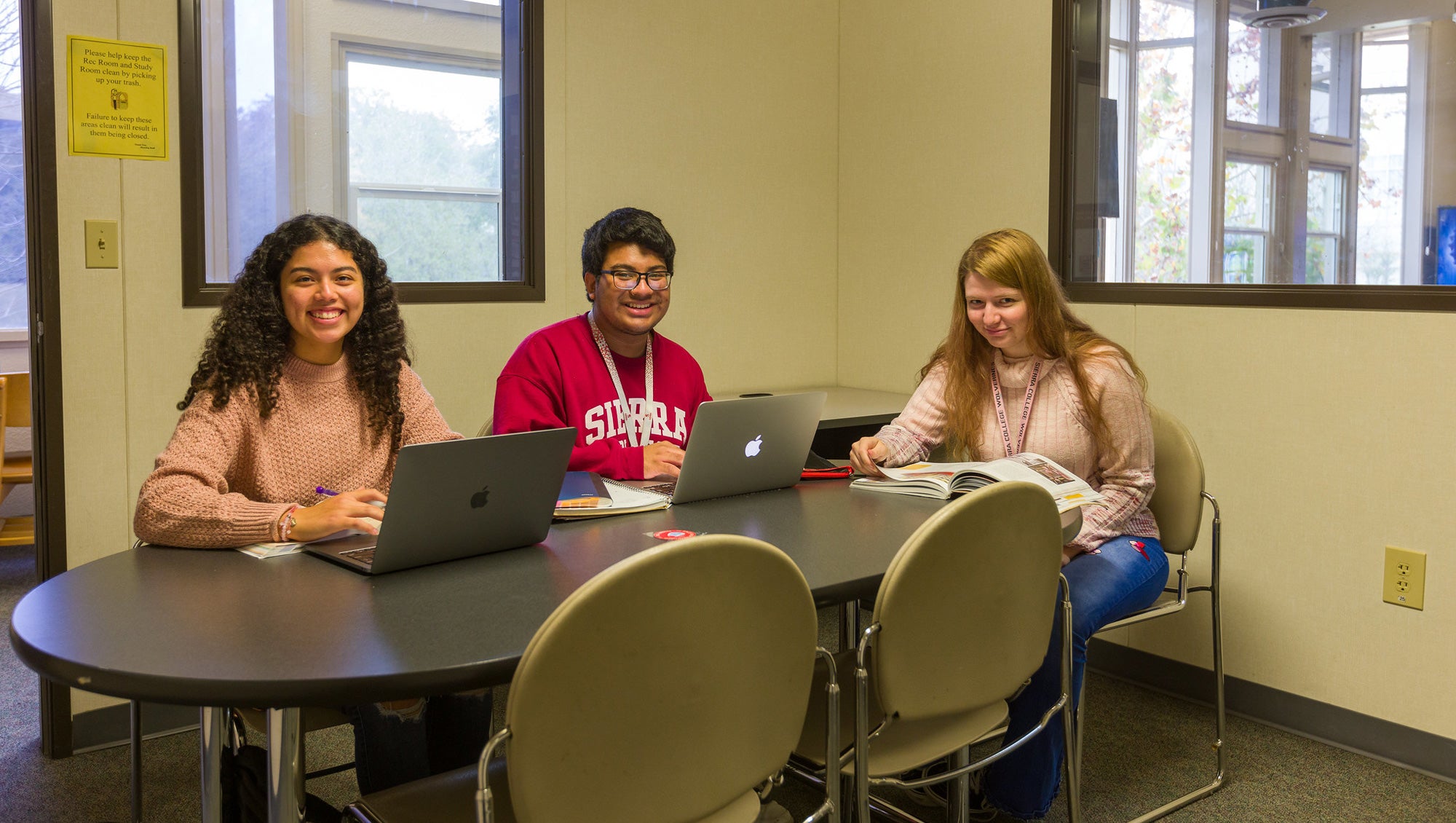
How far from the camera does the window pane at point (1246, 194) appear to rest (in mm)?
2834

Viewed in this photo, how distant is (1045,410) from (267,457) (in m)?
1.57

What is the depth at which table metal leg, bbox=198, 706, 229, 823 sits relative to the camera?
1.41 m

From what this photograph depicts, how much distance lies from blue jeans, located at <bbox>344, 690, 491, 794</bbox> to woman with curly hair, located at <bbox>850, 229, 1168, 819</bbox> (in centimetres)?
95

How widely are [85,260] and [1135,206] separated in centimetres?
276

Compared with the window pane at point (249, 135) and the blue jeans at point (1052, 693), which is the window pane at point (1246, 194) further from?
the window pane at point (249, 135)

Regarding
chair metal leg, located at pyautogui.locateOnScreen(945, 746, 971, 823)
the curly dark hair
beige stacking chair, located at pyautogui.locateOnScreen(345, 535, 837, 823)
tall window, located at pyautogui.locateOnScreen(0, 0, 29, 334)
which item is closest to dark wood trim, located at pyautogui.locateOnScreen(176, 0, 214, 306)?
the curly dark hair

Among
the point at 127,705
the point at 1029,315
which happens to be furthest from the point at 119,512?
the point at 1029,315

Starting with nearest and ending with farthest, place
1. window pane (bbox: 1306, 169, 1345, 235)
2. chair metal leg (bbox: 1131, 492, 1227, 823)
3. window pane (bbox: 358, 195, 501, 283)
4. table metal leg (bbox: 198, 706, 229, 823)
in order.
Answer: table metal leg (bbox: 198, 706, 229, 823) → chair metal leg (bbox: 1131, 492, 1227, 823) → window pane (bbox: 1306, 169, 1345, 235) → window pane (bbox: 358, 195, 501, 283)

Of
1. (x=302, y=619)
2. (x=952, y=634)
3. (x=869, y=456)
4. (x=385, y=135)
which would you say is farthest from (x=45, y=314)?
(x=952, y=634)

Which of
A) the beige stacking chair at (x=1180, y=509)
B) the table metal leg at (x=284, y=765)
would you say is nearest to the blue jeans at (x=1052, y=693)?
the beige stacking chair at (x=1180, y=509)

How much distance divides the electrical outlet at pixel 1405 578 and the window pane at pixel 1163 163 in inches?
35.2

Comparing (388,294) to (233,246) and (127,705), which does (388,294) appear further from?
(127,705)

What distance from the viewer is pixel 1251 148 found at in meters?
2.86

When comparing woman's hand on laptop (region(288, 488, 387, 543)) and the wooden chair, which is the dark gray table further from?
the wooden chair
